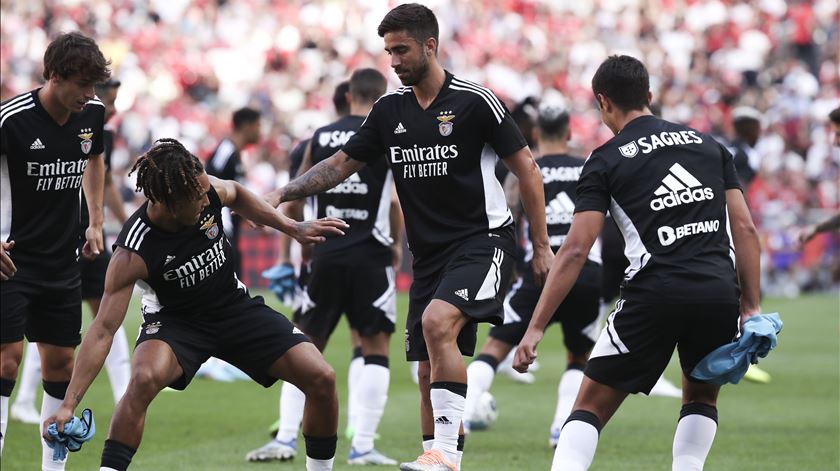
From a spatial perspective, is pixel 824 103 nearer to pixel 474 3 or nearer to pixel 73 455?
pixel 474 3

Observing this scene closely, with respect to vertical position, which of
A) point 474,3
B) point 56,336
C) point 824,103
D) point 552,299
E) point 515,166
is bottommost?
point 56,336

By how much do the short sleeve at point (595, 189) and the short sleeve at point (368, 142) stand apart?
169 centimetres

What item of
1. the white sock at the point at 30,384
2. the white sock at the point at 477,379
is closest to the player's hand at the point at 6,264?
the white sock at the point at 477,379

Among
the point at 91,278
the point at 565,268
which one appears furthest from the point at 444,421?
the point at 91,278

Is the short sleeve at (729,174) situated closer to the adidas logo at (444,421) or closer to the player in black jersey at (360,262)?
the adidas logo at (444,421)

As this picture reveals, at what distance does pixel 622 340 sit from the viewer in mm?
6266

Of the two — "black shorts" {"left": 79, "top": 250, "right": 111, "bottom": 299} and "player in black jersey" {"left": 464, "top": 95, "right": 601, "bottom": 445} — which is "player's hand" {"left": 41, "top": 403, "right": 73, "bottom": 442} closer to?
"black shorts" {"left": 79, "top": 250, "right": 111, "bottom": 299}

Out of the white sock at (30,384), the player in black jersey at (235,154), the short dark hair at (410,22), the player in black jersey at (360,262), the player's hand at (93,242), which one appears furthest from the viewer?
the player in black jersey at (235,154)

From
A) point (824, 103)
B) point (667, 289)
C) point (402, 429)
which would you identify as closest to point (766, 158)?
point (824, 103)

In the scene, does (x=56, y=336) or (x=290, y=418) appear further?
(x=290, y=418)

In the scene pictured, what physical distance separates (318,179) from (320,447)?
1.69 m

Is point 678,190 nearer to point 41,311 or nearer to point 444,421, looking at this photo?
point 444,421

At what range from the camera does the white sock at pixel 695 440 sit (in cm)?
661

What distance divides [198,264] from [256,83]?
26880mm
